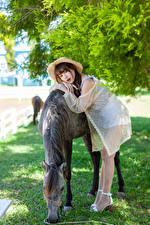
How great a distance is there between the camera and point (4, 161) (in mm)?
6414

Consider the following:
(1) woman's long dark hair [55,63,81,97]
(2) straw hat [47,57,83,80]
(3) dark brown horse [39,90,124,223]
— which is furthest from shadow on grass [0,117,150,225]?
(2) straw hat [47,57,83,80]

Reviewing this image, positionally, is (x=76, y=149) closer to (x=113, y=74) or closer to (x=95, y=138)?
(x=95, y=138)

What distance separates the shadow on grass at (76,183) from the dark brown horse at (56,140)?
1.46 ft

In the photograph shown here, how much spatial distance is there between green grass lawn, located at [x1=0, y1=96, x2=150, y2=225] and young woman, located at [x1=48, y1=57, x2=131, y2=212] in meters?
0.29

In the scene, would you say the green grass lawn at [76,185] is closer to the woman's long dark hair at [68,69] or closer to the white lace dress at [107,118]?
the white lace dress at [107,118]

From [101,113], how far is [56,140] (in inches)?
34.2

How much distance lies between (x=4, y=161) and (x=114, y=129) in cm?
374

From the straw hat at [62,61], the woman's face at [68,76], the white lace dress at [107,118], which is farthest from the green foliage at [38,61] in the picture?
the white lace dress at [107,118]

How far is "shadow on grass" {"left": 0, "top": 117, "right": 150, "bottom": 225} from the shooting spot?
11.5ft

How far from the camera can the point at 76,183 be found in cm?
486

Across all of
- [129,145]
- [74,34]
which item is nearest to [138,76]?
[74,34]

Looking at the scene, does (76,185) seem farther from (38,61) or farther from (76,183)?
(38,61)

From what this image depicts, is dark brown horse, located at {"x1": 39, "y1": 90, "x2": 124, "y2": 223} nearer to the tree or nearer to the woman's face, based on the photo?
the woman's face

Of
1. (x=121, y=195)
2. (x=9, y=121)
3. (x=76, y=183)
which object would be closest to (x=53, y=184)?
(x=121, y=195)
